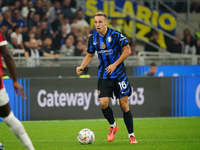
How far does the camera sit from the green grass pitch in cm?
779

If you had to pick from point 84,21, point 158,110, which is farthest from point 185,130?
point 84,21

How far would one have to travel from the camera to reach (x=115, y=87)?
822 centimetres

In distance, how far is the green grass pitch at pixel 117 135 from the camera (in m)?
7.79

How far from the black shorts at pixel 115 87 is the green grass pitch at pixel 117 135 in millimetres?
871

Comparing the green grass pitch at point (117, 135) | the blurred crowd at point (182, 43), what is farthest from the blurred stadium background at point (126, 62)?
the green grass pitch at point (117, 135)

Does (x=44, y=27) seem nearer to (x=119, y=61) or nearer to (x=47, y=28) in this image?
(x=47, y=28)

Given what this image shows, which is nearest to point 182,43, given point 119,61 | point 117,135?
point 117,135

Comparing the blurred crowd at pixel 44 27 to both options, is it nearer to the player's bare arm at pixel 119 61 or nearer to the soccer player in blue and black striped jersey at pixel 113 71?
the soccer player in blue and black striped jersey at pixel 113 71

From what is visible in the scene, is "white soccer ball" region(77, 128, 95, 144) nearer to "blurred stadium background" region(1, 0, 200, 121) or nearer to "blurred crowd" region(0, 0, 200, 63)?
"blurred stadium background" region(1, 0, 200, 121)

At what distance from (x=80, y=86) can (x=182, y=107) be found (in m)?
2.94

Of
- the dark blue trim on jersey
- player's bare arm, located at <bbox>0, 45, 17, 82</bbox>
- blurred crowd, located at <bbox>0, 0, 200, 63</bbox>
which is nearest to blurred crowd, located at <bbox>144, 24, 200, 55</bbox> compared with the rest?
blurred crowd, located at <bbox>0, 0, 200, 63</bbox>

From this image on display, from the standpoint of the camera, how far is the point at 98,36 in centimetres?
832

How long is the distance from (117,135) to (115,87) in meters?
1.56

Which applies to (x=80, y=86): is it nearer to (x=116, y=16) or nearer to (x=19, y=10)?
(x=19, y=10)
